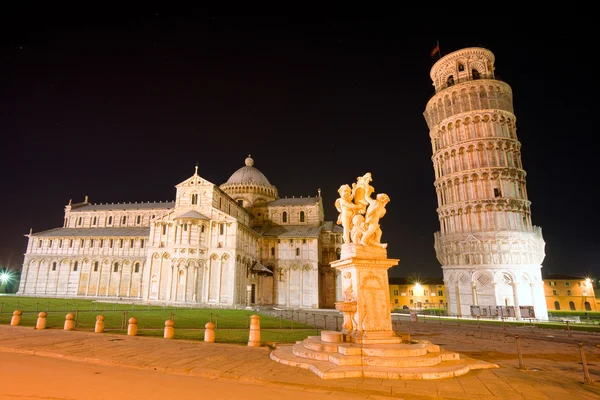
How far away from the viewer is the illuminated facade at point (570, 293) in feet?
257

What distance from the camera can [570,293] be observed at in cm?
8006

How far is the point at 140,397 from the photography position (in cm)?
608

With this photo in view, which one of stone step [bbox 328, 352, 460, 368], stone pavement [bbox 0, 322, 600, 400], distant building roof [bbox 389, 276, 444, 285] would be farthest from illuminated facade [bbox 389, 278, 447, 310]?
stone step [bbox 328, 352, 460, 368]

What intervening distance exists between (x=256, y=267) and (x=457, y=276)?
2646 cm

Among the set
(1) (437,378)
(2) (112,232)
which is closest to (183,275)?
(2) (112,232)

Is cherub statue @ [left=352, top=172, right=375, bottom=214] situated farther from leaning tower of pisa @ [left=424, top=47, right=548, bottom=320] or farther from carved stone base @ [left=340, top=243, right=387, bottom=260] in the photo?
leaning tower of pisa @ [left=424, top=47, right=548, bottom=320]

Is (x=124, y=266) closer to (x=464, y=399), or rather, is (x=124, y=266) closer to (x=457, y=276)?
(x=457, y=276)

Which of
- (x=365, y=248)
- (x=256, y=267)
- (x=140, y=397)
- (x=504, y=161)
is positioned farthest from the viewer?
(x=256, y=267)

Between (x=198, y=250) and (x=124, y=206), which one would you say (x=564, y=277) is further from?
(x=124, y=206)

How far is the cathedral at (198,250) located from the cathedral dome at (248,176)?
215 mm

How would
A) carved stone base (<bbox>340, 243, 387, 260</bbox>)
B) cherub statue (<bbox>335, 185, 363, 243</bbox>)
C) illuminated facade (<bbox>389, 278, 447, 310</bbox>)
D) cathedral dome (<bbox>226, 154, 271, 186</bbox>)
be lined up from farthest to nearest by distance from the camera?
illuminated facade (<bbox>389, 278, 447, 310</bbox>) → cathedral dome (<bbox>226, 154, 271, 186</bbox>) → cherub statue (<bbox>335, 185, 363, 243</bbox>) → carved stone base (<bbox>340, 243, 387, 260</bbox>)

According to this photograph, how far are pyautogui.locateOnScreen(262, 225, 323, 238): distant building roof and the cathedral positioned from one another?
0.17 meters

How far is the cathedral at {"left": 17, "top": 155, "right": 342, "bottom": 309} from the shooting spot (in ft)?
143

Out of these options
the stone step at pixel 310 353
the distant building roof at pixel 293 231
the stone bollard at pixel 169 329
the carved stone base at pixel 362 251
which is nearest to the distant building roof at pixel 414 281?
the distant building roof at pixel 293 231
